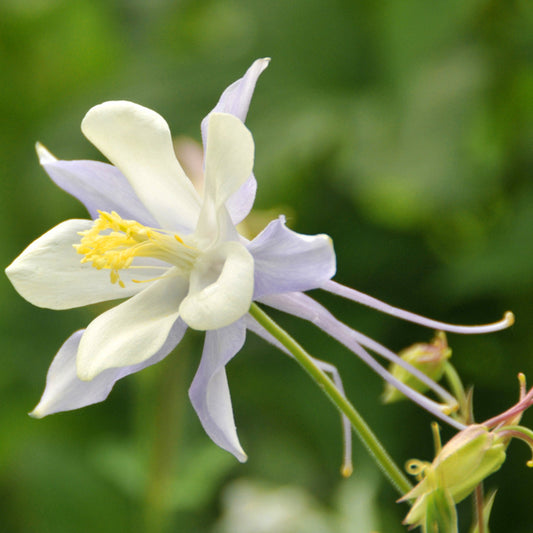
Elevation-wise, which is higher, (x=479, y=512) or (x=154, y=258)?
(x=154, y=258)

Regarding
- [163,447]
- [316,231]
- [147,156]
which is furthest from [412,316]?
[316,231]

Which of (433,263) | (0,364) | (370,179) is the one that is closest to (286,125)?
(370,179)

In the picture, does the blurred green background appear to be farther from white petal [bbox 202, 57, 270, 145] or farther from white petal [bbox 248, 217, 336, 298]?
white petal [bbox 202, 57, 270, 145]

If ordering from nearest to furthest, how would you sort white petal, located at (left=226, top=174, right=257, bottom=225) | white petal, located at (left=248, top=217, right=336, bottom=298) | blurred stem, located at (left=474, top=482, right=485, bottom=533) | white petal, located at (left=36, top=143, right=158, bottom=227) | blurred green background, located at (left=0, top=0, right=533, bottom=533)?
white petal, located at (left=248, top=217, right=336, bottom=298)
blurred stem, located at (left=474, top=482, right=485, bottom=533)
white petal, located at (left=226, top=174, right=257, bottom=225)
white petal, located at (left=36, top=143, right=158, bottom=227)
blurred green background, located at (left=0, top=0, right=533, bottom=533)

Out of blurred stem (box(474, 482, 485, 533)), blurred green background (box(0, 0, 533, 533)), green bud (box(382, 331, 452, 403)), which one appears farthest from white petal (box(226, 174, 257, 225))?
blurred green background (box(0, 0, 533, 533))

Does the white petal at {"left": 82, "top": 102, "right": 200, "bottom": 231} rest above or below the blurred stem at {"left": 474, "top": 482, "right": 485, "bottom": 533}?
above

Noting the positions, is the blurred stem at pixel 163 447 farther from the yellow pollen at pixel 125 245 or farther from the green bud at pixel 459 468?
the green bud at pixel 459 468

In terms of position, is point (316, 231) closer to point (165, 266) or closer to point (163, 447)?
point (163, 447)

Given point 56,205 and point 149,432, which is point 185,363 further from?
point 56,205
